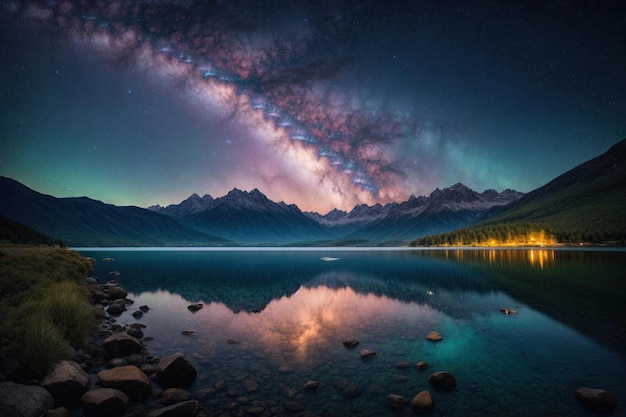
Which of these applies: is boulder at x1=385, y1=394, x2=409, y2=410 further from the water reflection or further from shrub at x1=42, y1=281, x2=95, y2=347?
shrub at x1=42, y1=281, x2=95, y2=347

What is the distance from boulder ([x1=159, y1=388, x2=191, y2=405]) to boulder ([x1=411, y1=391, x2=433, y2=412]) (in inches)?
399

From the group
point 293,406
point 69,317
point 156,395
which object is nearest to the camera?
point 293,406

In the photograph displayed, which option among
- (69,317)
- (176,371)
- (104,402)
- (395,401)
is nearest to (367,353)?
(395,401)

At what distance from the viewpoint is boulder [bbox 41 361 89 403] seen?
520 inches

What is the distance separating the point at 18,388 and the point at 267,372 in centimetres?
1079

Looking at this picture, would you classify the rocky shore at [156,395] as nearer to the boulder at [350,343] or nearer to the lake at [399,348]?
the lake at [399,348]

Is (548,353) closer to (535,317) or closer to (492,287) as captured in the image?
(535,317)

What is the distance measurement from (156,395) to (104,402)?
7.36 ft

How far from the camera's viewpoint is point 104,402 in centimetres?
1255

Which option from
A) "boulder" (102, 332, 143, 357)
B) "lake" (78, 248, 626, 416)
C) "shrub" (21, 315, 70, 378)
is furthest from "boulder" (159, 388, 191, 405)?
"boulder" (102, 332, 143, 357)

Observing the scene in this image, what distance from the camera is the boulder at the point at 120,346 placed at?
19.2 meters

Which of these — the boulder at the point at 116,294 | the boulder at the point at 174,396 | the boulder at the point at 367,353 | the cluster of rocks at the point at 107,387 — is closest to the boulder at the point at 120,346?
the cluster of rocks at the point at 107,387

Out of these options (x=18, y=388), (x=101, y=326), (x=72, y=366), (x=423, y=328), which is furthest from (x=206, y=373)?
(x=423, y=328)

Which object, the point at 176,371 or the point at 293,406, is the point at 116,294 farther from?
the point at 293,406
